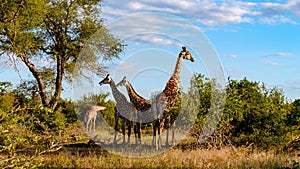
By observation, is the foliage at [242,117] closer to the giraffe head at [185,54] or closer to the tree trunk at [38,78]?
the giraffe head at [185,54]

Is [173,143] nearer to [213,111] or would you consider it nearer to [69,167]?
[213,111]

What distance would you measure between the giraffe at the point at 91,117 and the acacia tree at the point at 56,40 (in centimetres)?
321

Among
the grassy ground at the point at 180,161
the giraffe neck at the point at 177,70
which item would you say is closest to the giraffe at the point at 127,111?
the giraffe neck at the point at 177,70

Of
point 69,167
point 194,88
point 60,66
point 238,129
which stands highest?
point 60,66

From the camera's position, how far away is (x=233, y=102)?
45.6 feet

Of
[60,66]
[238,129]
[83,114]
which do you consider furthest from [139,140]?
[60,66]

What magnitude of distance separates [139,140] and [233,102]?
10.4 feet

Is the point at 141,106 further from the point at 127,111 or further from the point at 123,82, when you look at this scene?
the point at 123,82

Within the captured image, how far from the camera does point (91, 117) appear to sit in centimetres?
1786

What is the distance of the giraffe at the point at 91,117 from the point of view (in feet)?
58.6

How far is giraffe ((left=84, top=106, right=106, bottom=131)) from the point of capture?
58.6 ft

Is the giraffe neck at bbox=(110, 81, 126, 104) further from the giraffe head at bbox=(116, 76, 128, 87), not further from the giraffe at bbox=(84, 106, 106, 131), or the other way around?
the giraffe at bbox=(84, 106, 106, 131)

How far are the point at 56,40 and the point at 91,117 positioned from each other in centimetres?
552

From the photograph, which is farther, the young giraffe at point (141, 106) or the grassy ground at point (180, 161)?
the young giraffe at point (141, 106)
